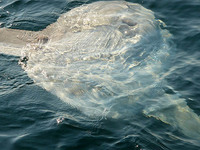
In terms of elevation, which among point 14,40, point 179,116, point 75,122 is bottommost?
point 179,116

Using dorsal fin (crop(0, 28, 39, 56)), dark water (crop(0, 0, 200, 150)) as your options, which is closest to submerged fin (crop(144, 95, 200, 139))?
dark water (crop(0, 0, 200, 150))

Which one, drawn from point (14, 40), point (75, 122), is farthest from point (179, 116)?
point (14, 40)

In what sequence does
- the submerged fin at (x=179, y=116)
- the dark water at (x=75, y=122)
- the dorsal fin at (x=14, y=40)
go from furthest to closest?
the dorsal fin at (x=14, y=40) → the submerged fin at (x=179, y=116) → the dark water at (x=75, y=122)

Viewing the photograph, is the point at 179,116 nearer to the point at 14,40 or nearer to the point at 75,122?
the point at 75,122

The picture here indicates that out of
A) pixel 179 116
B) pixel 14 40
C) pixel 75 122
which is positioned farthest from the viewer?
pixel 14 40

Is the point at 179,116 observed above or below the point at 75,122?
below

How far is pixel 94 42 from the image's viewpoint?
7191 millimetres

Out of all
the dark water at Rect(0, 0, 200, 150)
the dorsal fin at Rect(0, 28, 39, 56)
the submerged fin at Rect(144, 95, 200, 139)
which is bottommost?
the submerged fin at Rect(144, 95, 200, 139)

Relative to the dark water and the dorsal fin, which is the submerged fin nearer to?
the dark water

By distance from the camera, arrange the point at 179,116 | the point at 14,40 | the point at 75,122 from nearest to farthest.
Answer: the point at 75,122, the point at 179,116, the point at 14,40

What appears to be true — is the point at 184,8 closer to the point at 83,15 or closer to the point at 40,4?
the point at 83,15

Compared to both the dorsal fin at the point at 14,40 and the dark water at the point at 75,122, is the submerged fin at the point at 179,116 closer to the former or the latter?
the dark water at the point at 75,122

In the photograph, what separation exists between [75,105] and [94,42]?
2.13 metres

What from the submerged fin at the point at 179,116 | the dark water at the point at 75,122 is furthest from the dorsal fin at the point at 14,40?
the submerged fin at the point at 179,116
